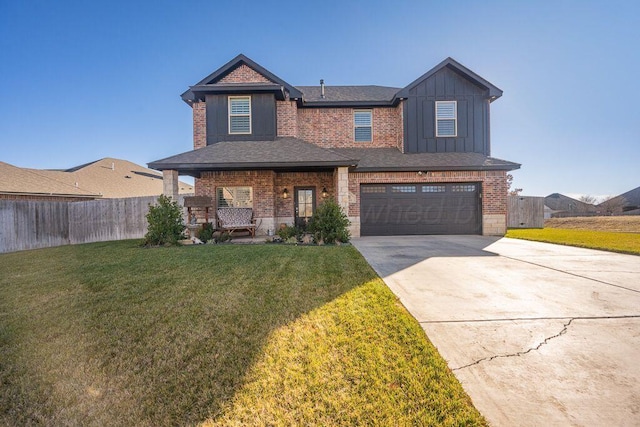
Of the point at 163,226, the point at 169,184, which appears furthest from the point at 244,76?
the point at 163,226

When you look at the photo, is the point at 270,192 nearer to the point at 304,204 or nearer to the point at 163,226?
the point at 304,204

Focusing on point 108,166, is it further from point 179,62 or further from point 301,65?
point 301,65

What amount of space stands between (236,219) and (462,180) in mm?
9402

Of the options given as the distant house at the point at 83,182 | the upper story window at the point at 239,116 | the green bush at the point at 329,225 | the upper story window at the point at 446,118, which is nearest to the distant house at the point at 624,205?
the upper story window at the point at 446,118

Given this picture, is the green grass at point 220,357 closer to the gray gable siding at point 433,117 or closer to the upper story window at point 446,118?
the gray gable siding at point 433,117

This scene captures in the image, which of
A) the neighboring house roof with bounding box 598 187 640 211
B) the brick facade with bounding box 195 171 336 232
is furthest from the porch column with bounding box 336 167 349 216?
the neighboring house roof with bounding box 598 187 640 211

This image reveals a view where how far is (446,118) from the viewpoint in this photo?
12.0m

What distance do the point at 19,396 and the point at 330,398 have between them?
2.16 metres

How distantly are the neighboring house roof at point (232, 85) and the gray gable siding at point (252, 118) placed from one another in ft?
1.23

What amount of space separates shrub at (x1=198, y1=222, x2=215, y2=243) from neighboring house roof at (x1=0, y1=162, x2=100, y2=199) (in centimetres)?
976

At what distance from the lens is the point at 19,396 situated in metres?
1.83

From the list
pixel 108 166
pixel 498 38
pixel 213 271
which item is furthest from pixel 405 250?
pixel 108 166

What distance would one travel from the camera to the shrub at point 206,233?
9508mm

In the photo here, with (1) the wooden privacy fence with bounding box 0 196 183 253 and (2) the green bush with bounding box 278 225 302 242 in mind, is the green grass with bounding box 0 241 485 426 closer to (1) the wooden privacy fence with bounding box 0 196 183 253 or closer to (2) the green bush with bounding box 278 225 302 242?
(2) the green bush with bounding box 278 225 302 242
